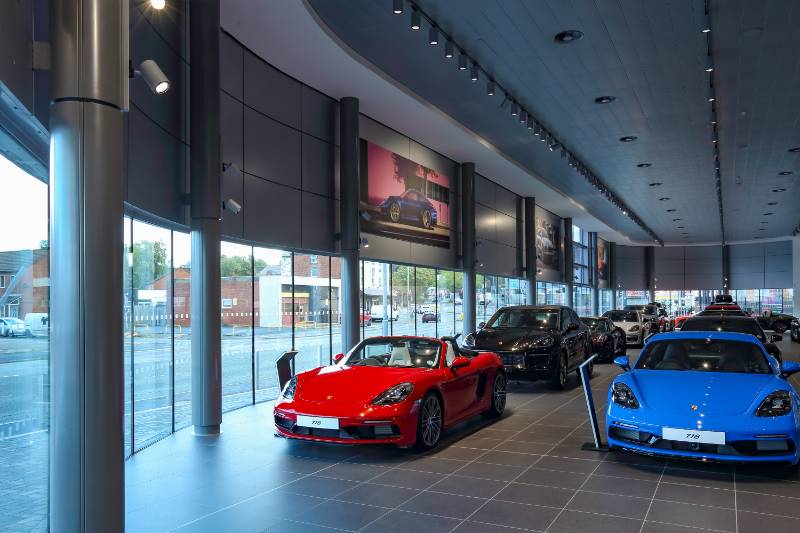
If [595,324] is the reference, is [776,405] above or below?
below

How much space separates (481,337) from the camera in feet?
39.6

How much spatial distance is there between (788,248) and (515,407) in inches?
1669

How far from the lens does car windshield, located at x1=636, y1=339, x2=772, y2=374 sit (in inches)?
274

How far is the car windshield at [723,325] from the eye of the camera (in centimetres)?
1173

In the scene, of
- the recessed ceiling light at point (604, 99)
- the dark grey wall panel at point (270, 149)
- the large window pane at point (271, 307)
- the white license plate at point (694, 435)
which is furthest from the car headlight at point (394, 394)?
the recessed ceiling light at point (604, 99)

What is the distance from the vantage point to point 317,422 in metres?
6.62

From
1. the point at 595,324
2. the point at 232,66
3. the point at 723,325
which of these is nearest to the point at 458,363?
the point at 232,66

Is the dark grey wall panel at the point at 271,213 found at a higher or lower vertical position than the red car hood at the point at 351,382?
higher

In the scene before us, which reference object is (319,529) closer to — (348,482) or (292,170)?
(348,482)

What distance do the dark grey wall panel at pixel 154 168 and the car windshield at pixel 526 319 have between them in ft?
22.2

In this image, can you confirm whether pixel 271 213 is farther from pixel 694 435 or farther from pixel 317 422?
pixel 694 435

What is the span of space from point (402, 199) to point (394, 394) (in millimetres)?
9364

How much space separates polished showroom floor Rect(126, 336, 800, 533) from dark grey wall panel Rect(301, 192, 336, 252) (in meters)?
5.01

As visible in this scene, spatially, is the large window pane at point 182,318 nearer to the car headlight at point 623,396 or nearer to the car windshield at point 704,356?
the car headlight at point 623,396
